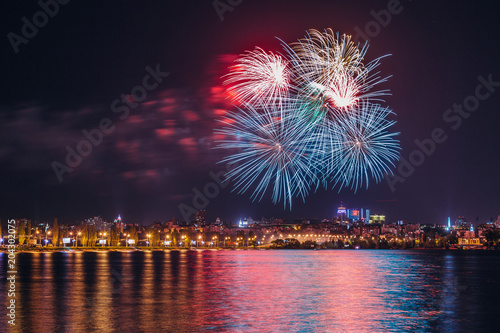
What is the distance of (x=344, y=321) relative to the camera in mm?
24234

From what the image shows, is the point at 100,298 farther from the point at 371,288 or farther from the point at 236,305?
the point at 371,288

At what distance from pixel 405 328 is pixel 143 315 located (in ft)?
37.5

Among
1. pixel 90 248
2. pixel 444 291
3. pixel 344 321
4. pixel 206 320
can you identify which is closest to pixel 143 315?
pixel 206 320

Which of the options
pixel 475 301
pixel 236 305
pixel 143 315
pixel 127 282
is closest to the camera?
pixel 143 315

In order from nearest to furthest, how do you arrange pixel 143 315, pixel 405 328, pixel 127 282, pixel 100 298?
pixel 405 328, pixel 143 315, pixel 100 298, pixel 127 282

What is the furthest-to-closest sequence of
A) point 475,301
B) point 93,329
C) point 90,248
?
1. point 90,248
2. point 475,301
3. point 93,329

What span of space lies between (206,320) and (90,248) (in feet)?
492

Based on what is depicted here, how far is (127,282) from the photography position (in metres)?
44.0

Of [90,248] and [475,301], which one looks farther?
[90,248]

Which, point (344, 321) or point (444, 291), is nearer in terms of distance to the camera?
point (344, 321)

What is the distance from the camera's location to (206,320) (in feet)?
78.8

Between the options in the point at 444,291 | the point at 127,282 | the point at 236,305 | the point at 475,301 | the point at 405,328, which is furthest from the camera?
the point at 127,282

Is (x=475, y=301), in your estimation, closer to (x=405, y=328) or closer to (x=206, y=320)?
(x=405, y=328)

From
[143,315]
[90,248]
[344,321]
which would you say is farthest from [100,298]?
[90,248]
